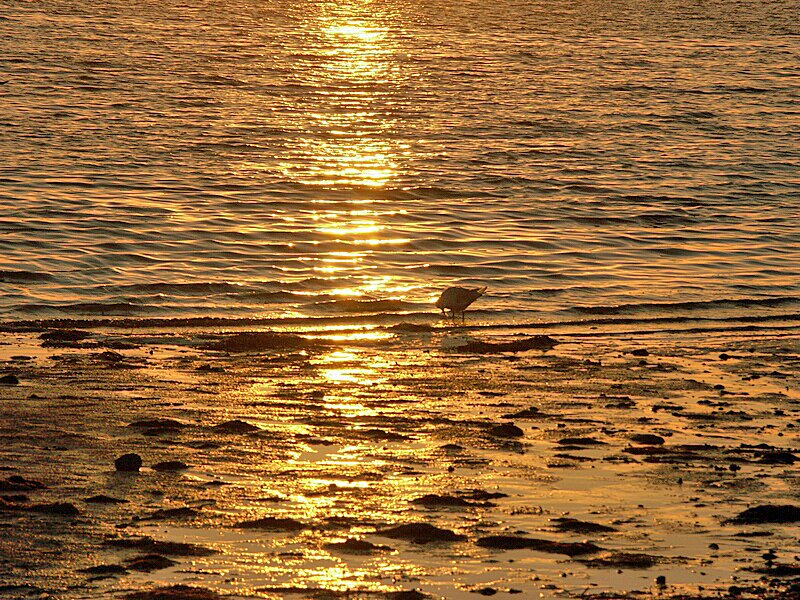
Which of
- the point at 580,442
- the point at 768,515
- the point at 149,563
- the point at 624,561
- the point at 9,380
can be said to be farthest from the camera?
the point at 9,380

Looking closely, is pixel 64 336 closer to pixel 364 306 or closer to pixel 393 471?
pixel 364 306

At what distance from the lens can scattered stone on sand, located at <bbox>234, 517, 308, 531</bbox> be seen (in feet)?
23.0

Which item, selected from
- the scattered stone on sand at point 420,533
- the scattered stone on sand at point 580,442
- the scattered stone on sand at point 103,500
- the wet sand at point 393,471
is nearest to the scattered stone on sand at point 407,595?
the wet sand at point 393,471

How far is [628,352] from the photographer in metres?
12.1

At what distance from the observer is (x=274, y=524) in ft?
23.1

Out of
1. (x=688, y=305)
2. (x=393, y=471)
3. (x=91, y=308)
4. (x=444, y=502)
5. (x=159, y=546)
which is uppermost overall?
(x=159, y=546)

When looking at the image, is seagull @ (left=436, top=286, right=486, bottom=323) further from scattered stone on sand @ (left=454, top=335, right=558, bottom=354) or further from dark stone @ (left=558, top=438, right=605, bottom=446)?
dark stone @ (left=558, top=438, right=605, bottom=446)

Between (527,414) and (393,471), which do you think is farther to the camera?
(527,414)

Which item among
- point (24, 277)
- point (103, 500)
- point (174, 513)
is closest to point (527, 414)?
point (174, 513)

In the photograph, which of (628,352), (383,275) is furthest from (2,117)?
(628,352)

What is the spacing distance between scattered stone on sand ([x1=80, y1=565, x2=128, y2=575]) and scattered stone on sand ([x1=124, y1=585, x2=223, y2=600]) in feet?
0.97

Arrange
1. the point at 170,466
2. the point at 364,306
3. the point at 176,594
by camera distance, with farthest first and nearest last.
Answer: the point at 364,306 < the point at 170,466 < the point at 176,594

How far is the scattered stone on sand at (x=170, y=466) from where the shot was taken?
313 inches

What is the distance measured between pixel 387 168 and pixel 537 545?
1871cm
